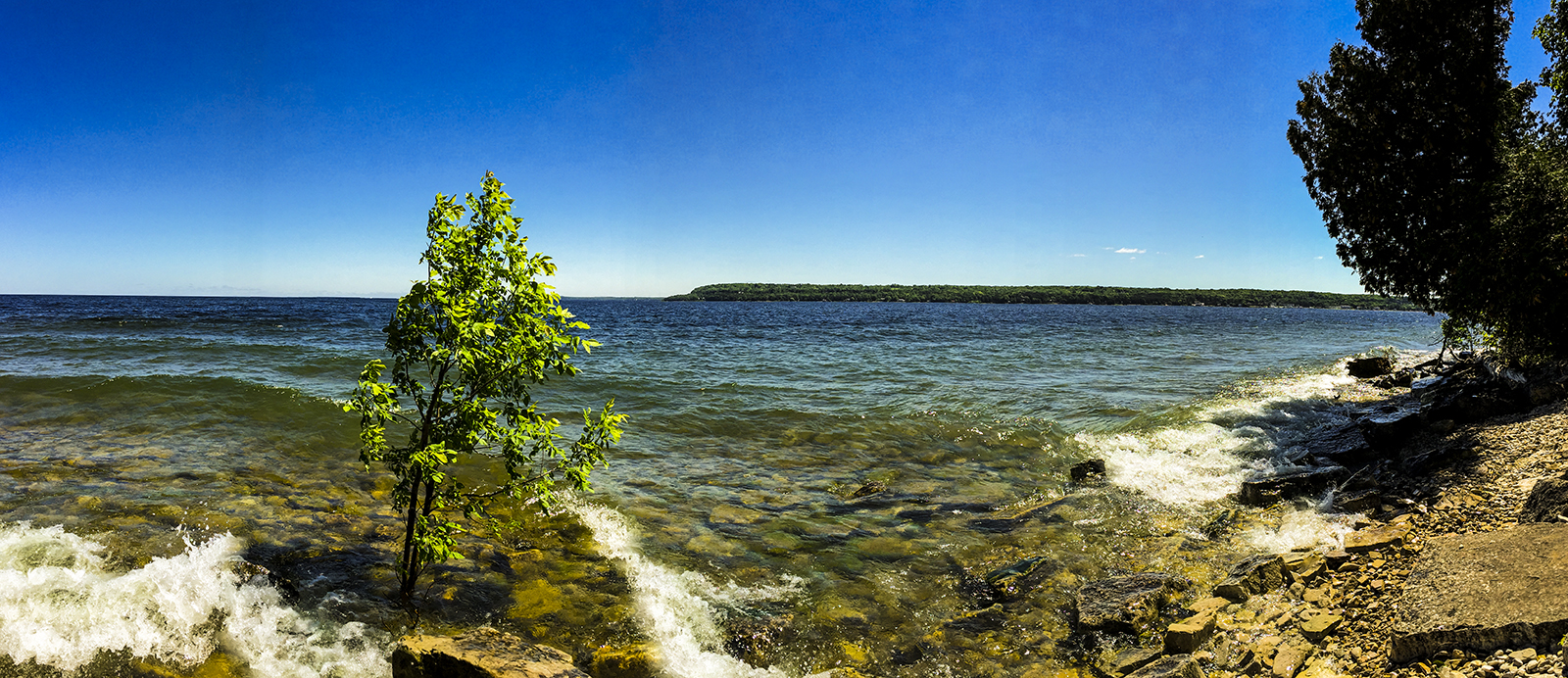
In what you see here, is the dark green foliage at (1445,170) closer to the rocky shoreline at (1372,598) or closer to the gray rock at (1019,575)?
the rocky shoreline at (1372,598)

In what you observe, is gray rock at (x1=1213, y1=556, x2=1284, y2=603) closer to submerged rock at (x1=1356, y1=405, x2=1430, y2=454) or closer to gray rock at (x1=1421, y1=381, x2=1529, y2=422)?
submerged rock at (x1=1356, y1=405, x2=1430, y2=454)

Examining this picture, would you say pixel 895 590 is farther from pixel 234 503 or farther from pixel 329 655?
pixel 234 503

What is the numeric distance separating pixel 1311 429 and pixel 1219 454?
5043 millimetres

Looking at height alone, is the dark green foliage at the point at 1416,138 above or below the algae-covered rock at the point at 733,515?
above

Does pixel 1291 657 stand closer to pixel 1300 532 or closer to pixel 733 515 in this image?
pixel 1300 532

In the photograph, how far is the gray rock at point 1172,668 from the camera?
5.45 m

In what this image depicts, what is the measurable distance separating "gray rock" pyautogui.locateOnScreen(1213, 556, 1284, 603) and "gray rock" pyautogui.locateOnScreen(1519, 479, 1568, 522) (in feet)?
8.14

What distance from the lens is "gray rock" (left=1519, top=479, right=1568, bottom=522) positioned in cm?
673

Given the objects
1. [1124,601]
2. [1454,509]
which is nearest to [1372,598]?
[1124,601]

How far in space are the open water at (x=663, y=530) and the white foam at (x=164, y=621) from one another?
0.08 ft

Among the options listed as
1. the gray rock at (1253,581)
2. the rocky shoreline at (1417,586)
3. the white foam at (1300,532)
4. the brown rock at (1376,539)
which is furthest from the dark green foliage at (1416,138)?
the gray rock at (1253,581)

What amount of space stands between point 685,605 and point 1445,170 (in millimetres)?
19662

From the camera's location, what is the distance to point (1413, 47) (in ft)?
51.8

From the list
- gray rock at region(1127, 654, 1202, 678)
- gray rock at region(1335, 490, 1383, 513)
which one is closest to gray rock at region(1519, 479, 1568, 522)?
gray rock at region(1335, 490, 1383, 513)
